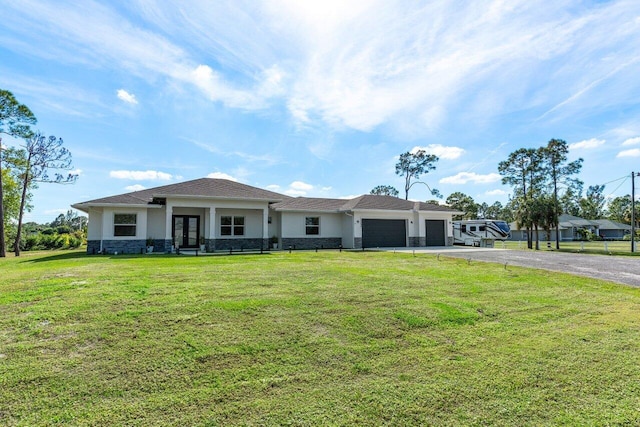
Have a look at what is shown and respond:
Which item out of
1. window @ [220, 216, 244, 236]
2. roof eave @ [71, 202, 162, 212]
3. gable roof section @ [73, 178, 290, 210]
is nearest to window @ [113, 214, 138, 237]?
roof eave @ [71, 202, 162, 212]

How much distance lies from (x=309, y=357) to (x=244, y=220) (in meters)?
17.1

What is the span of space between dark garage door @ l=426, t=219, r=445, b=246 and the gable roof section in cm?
1263

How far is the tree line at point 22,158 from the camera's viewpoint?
1900 cm

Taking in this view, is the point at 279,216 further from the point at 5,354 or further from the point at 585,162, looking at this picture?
the point at 585,162

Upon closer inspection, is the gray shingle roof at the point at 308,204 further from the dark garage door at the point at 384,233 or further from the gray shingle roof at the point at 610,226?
the gray shingle roof at the point at 610,226

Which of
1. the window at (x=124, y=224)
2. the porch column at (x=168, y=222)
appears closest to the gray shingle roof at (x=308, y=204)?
the porch column at (x=168, y=222)

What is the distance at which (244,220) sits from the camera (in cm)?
1995

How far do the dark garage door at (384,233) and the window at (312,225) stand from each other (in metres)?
3.26

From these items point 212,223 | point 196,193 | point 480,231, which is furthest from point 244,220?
point 480,231

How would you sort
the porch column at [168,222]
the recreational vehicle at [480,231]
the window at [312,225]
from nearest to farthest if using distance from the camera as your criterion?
1. the porch column at [168,222]
2. the window at [312,225]
3. the recreational vehicle at [480,231]

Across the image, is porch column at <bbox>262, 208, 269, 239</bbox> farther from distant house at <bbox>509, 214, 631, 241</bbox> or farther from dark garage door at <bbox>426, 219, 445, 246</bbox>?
distant house at <bbox>509, 214, 631, 241</bbox>

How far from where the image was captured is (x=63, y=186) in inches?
920

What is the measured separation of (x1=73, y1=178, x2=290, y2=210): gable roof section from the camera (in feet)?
54.8

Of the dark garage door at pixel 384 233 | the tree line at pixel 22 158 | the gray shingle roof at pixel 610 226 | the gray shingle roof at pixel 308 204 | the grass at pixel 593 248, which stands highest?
the tree line at pixel 22 158
